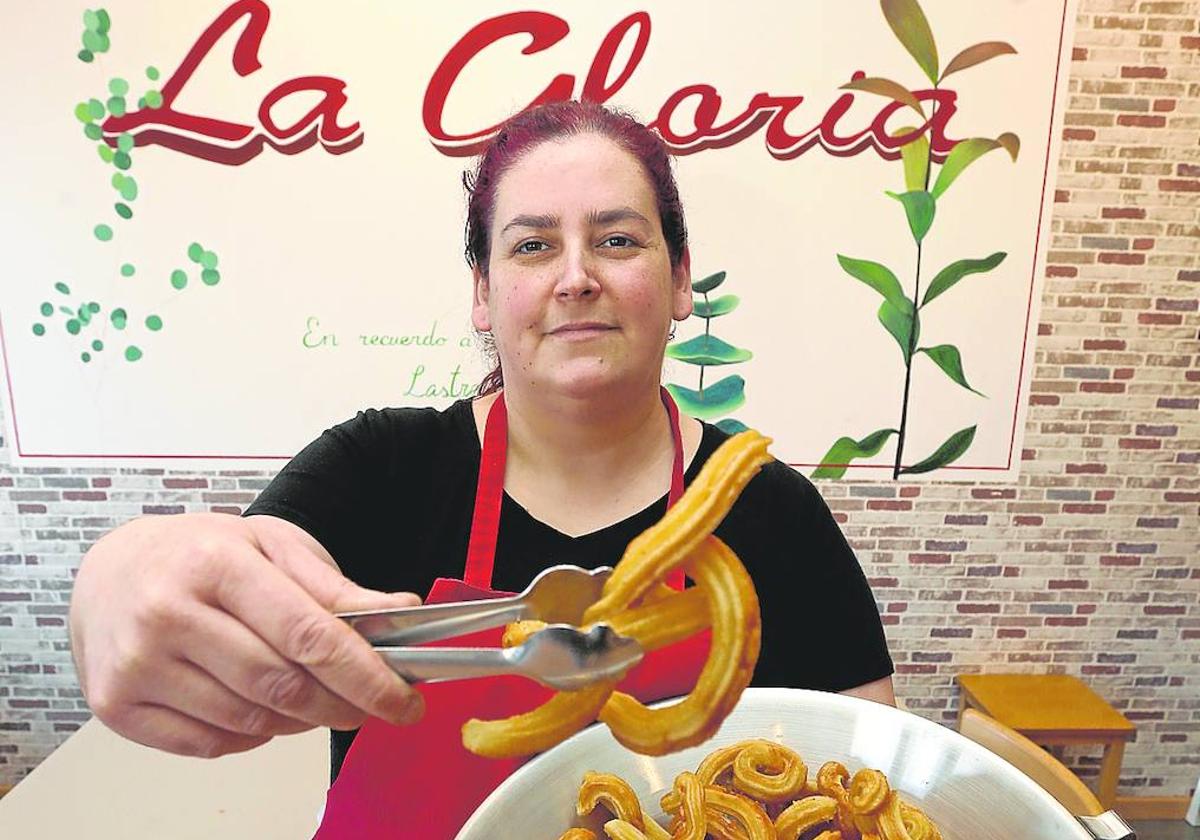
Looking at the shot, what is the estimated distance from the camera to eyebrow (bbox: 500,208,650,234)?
1.07 meters

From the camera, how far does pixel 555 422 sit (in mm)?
1188

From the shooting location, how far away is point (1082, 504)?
265cm

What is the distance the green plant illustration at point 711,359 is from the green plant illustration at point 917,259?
0.37 m

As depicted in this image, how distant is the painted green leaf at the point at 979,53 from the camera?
7.54ft

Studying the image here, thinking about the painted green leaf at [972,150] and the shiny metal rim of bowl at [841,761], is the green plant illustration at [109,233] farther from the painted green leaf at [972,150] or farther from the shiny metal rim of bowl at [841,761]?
the painted green leaf at [972,150]

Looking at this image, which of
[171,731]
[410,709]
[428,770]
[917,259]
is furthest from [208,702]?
[917,259]

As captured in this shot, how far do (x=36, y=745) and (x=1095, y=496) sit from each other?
396 cm

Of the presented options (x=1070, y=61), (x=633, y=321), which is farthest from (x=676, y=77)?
(x=633, y=321)

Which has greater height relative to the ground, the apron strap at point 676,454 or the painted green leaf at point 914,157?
the painted green leaf at point 914,157

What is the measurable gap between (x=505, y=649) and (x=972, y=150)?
2.46 metres

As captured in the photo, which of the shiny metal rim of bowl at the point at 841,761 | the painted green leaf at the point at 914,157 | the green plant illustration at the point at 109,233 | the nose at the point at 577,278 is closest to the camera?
the shiny metal rim of bowl at the point at 841,761

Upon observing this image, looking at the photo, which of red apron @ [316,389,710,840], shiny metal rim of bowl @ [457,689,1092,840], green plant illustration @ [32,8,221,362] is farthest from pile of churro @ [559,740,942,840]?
green plant illustration @ [32,8,221,362]

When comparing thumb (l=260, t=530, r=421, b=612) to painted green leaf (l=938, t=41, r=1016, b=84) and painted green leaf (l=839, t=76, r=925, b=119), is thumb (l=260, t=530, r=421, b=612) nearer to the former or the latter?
painted green leaf (l=839, t=76, r=925, b=119)

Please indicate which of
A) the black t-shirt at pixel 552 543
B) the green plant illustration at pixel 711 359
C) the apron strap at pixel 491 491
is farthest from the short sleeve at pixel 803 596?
the green plant illustration at pixel 711 359
